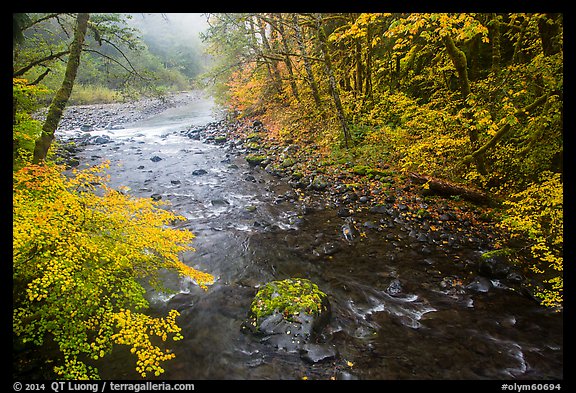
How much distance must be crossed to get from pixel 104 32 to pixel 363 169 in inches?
383

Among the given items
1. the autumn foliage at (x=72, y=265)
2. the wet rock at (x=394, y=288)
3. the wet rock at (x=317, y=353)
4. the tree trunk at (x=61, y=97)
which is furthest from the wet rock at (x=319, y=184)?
the tree trunk at (x=61, y=97)

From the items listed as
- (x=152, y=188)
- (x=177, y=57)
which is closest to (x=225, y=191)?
(x=152, y=188)

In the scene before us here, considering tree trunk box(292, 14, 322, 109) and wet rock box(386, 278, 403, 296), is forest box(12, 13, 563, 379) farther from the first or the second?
wet rock box(386, 278, 403, 296)

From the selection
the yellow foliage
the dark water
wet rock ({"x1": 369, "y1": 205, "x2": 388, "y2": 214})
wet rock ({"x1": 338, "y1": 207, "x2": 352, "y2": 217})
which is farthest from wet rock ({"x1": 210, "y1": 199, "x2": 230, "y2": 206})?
the yellow foliage

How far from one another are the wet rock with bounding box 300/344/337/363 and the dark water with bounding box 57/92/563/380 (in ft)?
0.19

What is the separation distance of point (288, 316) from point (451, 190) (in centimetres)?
667

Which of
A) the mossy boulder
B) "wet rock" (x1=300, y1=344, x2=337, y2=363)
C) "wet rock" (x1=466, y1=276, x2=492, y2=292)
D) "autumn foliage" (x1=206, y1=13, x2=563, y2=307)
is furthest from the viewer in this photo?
"wet rock" (x1=466, y1=276, x2=492, y2=292)

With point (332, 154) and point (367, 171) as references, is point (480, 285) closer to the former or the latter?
point (367, 171)

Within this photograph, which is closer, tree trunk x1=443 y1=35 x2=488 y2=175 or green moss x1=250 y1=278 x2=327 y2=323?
green moss x1=250 y1=278 x2=327 y2=323

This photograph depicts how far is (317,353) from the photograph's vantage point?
4.95m

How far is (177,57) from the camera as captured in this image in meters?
59.2

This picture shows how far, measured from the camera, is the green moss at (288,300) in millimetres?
5449

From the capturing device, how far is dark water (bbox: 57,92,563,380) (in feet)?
15.7
